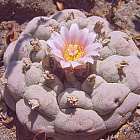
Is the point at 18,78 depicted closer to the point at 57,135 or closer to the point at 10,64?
the point at 10,64

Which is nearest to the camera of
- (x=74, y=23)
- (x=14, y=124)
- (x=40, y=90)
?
(x=40, y=90)

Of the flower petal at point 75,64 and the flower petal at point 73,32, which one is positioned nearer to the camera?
the flower petal at point 75,64

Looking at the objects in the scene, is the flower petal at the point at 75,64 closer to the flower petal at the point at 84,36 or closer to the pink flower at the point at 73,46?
the pink flower at the point at 73,46

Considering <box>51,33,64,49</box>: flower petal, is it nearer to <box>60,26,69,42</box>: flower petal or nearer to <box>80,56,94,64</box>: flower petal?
<box>60,26,69,42</box>: flower petal

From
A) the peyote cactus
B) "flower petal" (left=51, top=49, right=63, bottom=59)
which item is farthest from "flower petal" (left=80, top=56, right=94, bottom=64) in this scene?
"flower petal" (left=51, top=49, right=63, bottom=59)

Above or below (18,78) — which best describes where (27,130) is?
below

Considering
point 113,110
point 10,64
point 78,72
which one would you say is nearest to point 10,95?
point 10,64

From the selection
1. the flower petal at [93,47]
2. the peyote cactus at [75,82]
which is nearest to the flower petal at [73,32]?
the peyote cactus at [75,82]
